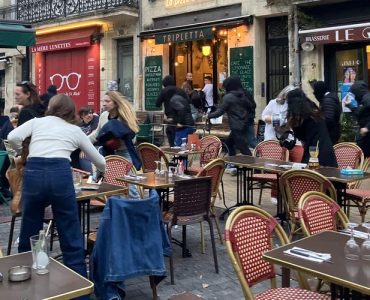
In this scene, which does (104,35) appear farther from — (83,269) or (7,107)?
(83,269)

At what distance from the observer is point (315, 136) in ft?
21.6

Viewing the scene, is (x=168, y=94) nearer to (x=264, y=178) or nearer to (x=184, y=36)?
(x=184, y=36)

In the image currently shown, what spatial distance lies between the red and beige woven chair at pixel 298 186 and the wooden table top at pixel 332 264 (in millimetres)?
2022

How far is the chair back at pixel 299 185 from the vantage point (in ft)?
18.5

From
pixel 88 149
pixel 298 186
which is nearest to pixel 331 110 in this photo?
pixel 298 186

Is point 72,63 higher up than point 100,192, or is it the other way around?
point 72,63

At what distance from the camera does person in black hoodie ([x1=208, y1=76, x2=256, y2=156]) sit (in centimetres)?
1051

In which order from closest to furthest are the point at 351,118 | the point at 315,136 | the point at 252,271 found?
the point at 252,271
the point at 315,136
the point at 351,118

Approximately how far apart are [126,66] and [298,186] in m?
13.4

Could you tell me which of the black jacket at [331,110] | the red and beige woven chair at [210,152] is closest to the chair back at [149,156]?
the red and beige woven chair at [210,152]

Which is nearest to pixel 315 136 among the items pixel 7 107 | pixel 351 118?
pixel 351 118

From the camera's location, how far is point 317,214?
417 cm

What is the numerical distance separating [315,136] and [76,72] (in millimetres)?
14584

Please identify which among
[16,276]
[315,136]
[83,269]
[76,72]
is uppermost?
[76,72]
